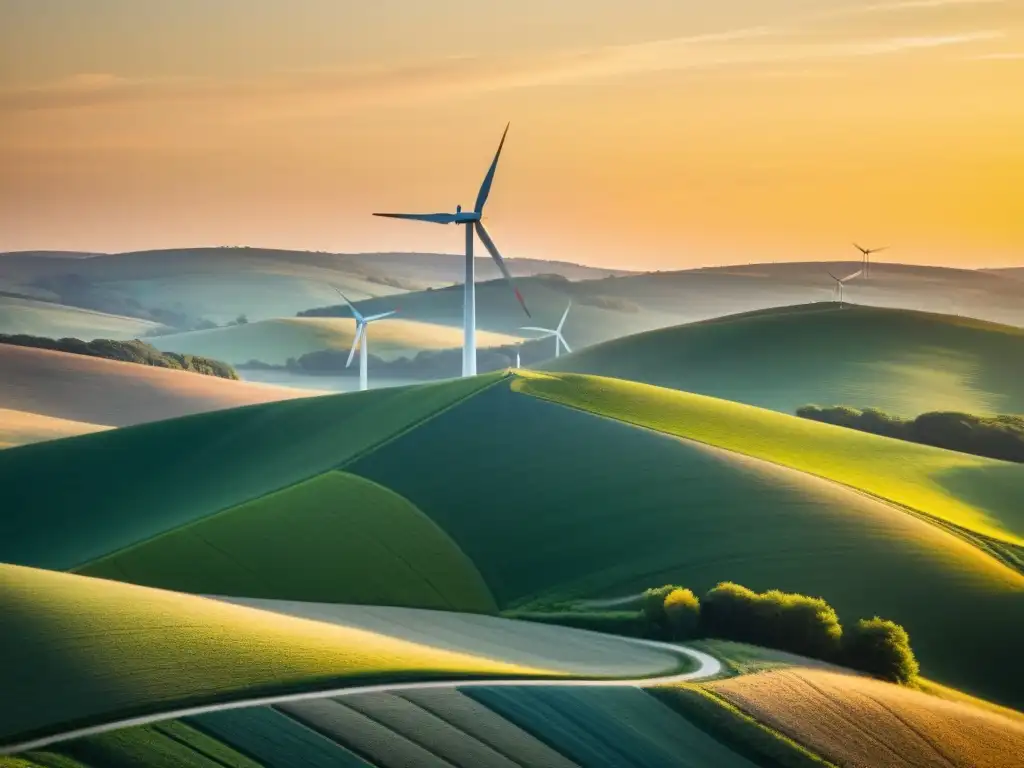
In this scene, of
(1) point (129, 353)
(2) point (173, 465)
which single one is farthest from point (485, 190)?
(1) point (129, 353)

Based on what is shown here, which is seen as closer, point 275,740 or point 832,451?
point 275,740

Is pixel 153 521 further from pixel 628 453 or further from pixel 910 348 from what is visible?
pixel 910 348

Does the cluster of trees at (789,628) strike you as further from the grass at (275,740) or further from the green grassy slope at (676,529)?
the grass at (275,740)

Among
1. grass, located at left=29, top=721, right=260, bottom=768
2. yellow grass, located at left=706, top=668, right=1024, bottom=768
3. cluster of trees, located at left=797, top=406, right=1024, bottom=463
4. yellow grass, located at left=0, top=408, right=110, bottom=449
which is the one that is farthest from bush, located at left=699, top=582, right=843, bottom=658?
yellow grass, located at left=0, top=408, right=110, bottom=449

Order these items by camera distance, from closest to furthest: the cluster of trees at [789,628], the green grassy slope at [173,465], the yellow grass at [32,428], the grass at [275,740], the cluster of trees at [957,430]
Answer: the grass at [275,740] → the cluster of trees at [789,628] → the green grassy slope at [173,465] → the cluster of trees at [957,430] → the yellow grass at [32,428]

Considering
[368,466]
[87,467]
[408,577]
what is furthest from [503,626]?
[87,467]

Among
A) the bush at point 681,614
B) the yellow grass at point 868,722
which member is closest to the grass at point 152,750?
the yellow grass at point 868,722

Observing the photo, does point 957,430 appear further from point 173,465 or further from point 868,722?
point 868,722
